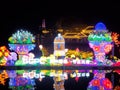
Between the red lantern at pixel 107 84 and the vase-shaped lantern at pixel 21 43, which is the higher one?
the vase-shaped lantern at pixel 21 43

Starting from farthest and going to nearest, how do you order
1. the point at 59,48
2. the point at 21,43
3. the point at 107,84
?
the point at 21,43 < the point at 59,48 < the point at 107,84

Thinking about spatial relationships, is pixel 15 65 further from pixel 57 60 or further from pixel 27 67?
pixel 57 60

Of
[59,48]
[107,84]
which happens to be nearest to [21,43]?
[59,48]

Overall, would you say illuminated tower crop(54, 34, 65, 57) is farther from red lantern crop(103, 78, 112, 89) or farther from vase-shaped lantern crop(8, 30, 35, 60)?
red lantern crop(103, 78, 112, 89)

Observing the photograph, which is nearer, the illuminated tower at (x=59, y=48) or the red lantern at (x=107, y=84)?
the red lantern at (x=107, y=84)

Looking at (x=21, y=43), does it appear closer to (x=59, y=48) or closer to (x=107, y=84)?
(x=59, y=48)

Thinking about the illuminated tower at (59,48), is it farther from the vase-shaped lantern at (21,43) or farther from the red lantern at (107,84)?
the red lantern at (107,84)

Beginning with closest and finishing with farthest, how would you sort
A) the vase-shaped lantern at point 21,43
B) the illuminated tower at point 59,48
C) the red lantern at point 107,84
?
the red lantern at point 107,84 → the illuminated tower at point 59,48 → the vase-shaped lantern at point 21,43

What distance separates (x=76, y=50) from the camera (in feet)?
39.2

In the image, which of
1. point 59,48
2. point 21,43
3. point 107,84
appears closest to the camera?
point 107,84

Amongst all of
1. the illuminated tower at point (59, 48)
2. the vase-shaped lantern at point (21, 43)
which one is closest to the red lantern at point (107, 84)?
the illuminated tower at point (59, 48)

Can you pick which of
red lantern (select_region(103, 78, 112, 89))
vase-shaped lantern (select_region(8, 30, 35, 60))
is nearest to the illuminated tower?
vase-shaped lantern (select_region(8, 30, 35, 60))

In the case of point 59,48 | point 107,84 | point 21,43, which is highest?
point 21,43

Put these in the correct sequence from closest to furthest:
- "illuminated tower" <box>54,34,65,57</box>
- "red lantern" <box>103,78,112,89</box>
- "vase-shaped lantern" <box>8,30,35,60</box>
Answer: "red lantern" <box>103,78,112,89</box>, "illuminated tower" <box>54,34,65,57</box>, "vase-shaped lantern" <box>8,30,35,60</box>
